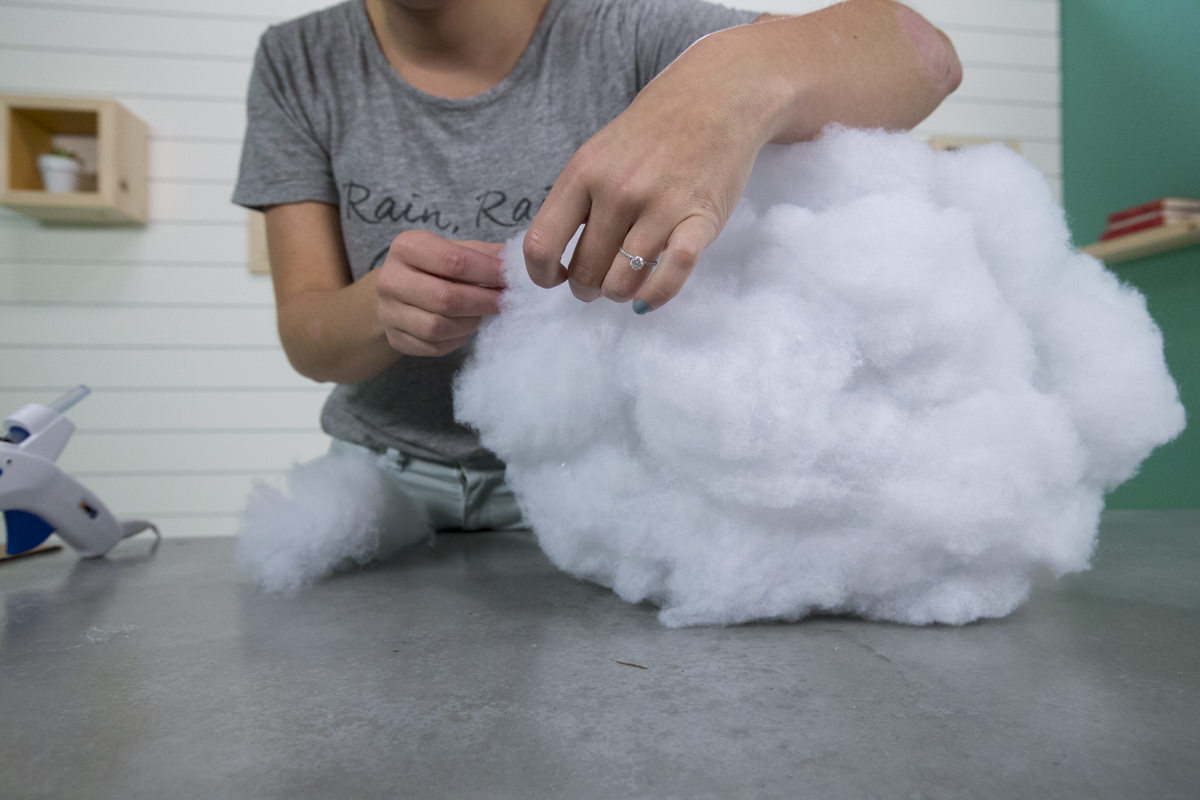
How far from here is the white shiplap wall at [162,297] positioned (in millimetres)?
2146

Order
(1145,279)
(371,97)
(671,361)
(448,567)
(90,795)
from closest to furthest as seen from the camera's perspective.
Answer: (90,795) → (671,361) → (448,567) → (371,97) → (1145,279)

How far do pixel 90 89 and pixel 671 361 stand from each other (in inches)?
92.2

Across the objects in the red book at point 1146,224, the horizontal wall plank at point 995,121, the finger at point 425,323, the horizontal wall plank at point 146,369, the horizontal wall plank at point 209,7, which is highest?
the horizontal wall plank at point 209,7

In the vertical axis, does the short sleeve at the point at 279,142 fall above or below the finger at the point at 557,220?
above

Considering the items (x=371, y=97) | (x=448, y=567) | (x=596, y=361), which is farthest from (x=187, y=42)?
(x=596, y=361)

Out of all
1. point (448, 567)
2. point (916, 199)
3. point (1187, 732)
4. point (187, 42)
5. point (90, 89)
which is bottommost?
point (448, 567)

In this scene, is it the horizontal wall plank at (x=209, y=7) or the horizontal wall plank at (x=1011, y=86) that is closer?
the horizontal wall plank at (x=209, y=7)

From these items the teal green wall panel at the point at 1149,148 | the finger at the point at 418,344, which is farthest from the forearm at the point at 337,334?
the teal green wall panel at the point at 1149,148

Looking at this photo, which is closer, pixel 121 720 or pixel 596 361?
pixel 121 720

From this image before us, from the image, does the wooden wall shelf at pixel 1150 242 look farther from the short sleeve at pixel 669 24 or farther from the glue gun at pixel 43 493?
the glue gun at pixel 43 493

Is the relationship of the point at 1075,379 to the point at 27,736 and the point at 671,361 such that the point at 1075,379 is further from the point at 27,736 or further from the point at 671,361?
the point at 27,736

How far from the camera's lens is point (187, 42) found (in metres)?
2.20

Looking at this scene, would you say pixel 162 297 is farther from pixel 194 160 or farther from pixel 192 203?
pixel 194 160

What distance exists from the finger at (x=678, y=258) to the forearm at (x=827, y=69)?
0.32 ft
